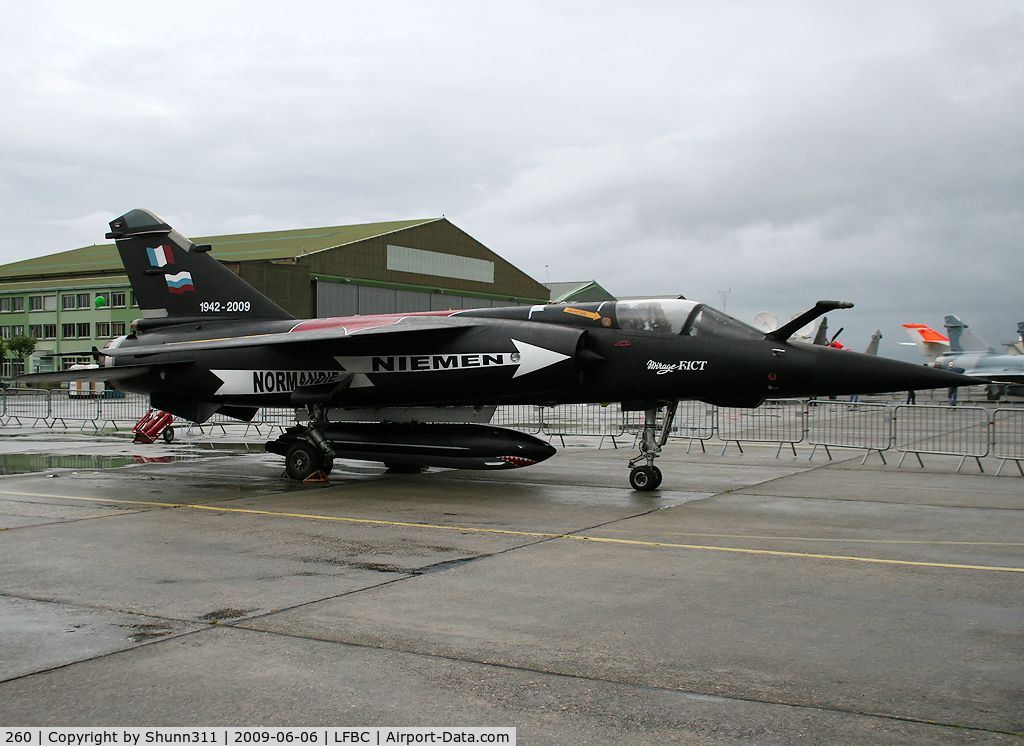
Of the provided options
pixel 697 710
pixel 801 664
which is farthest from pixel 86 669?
pixel 801 664

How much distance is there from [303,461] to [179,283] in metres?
4.03

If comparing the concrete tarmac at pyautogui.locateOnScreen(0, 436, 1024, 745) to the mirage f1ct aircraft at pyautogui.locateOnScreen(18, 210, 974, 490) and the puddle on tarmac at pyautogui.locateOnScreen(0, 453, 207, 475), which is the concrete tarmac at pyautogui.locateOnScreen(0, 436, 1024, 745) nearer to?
the mirage f1ct aircraft at pyautogui.locateOnScreen(18, 210, 974, 490)

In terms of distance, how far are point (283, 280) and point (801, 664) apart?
40.6 metres

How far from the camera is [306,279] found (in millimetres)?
43438

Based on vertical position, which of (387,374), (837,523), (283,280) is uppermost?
(283,280)

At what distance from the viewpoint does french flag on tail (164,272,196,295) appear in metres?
13.3

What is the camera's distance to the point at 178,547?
6953mm

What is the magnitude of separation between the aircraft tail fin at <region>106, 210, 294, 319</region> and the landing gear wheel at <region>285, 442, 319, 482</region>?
2800mm

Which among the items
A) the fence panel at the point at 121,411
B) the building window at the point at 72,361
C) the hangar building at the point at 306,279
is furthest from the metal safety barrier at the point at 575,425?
the building window at the point at 72,361

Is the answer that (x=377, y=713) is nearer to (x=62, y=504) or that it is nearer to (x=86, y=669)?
(x=86, y=669)

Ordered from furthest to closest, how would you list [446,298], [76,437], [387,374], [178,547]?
[446,298] → [76,437] → [387,374] → [178,547]

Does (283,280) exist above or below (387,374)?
above

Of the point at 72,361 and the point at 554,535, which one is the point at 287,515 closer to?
the point at 554,535

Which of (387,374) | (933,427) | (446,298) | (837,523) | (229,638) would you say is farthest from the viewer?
(446,298)
